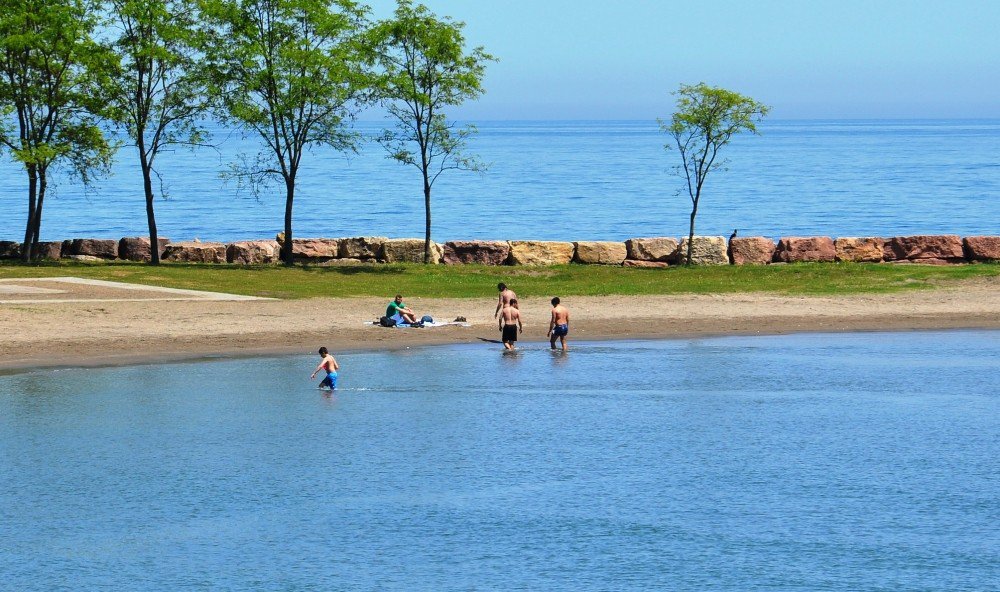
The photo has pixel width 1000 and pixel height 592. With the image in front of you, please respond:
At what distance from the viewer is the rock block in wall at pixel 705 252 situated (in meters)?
50.4

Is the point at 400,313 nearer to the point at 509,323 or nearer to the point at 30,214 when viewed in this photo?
the point at 509,323

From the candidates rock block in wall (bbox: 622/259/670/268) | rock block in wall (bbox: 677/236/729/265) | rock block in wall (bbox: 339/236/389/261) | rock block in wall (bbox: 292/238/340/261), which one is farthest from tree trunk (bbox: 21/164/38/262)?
rock block in wall (bbox: 677/236/729/265)

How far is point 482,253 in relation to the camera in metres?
52.2

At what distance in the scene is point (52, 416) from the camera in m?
25.3

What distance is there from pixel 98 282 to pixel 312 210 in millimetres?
71633

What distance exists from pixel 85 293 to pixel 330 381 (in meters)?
13.9

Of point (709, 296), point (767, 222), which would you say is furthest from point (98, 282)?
point (767, 222)

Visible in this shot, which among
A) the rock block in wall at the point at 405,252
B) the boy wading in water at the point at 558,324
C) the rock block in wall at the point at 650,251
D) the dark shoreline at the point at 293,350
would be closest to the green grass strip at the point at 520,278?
the rock block in wall at the point at 650,251

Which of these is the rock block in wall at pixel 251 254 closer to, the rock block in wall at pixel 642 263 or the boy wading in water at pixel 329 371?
the rock block in wall at pixel 642 263

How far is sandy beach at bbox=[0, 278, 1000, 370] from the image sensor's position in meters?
31.8

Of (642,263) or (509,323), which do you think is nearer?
(509,323)

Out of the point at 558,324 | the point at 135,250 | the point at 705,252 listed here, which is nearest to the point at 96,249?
the point at 135,250

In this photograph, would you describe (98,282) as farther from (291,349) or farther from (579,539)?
(579,539)

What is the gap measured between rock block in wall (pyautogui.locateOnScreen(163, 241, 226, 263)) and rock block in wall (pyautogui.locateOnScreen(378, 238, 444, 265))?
7.35 m
